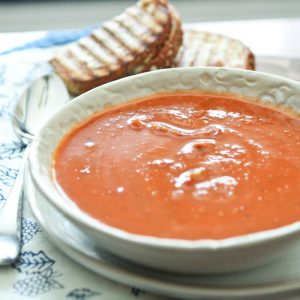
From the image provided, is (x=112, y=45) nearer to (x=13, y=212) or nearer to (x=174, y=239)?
(x=13, y=212)

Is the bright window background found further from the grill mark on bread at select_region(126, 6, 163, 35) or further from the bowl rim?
the bowl rim

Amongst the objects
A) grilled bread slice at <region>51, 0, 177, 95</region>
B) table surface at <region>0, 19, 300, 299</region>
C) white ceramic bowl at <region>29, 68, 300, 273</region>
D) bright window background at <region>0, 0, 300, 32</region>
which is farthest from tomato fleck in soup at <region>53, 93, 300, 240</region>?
bright window background at <region>0, 0, 300, 32</region>

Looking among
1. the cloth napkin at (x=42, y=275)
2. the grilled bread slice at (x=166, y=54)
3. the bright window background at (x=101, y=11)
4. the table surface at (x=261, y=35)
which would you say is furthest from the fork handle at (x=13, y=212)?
the bright window background at (x=101, y=11)

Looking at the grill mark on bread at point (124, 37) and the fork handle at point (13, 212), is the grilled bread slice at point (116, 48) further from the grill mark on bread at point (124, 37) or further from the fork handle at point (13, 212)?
the fork handle at point (13, 212)

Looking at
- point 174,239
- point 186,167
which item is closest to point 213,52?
point 186,167

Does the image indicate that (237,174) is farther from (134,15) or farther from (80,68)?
(134,15)
